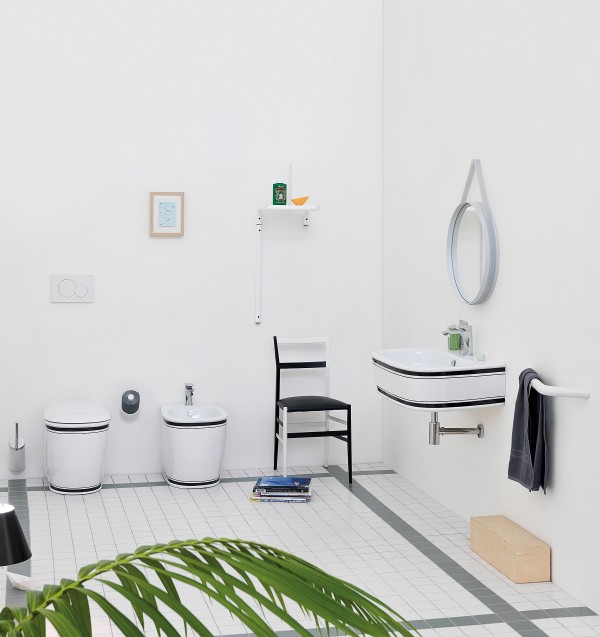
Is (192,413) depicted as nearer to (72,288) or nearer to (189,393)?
(189,393)

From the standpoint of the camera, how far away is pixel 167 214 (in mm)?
5230

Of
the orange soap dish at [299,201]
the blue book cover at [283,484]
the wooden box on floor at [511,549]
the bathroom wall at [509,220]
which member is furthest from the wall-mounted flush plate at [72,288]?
the wooden box on floor at [511,549]

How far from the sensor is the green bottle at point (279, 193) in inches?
206

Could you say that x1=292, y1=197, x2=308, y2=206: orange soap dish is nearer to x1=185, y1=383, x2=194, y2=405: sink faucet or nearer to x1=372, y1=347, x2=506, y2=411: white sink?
x1=185, y1=383, x2=194, y2=405: sink faucet

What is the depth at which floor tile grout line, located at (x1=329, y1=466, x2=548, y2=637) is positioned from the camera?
10.7 ft

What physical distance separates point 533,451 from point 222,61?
9.68 ft

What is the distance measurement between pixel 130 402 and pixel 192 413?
0.35m

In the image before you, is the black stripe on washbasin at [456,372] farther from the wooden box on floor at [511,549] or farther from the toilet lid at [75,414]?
the toilet lid at [75,414]

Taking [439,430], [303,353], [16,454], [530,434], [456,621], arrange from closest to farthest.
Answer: [456,621], [530,434], [439,430], [16,454], [303,353]

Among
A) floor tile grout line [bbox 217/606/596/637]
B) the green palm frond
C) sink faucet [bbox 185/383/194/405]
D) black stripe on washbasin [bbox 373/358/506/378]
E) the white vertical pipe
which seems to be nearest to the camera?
the green palm frond

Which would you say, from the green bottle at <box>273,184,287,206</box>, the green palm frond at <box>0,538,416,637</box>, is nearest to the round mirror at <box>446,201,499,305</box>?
the green bottle at <box>273,184,287,206</box>

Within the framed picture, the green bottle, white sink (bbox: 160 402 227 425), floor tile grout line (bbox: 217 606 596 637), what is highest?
the green bottle

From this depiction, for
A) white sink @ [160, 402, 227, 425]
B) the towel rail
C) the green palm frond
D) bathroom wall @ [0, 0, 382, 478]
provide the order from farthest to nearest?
bathroom wall @ [0, 0, 382, 478], white sink @ [160, 402, 227, 425], the towel rail, the green palm frond

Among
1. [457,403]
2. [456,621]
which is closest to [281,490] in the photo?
[457,403]
